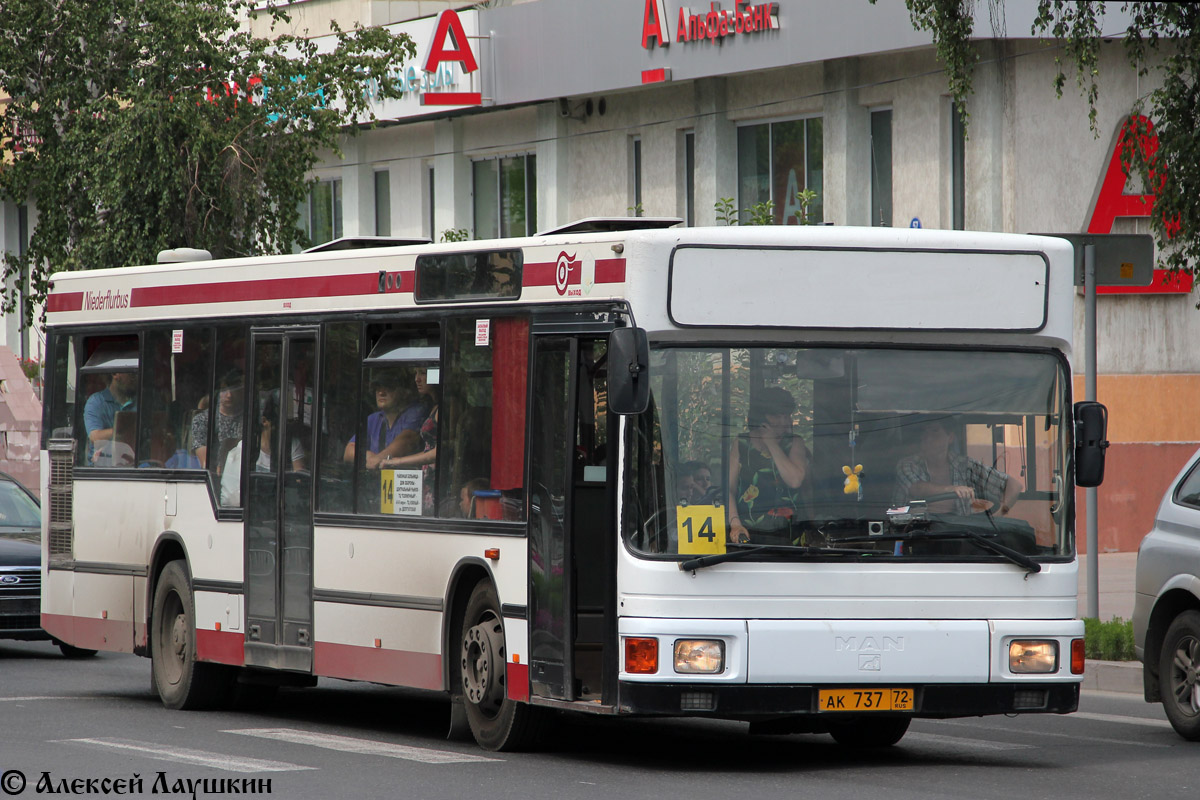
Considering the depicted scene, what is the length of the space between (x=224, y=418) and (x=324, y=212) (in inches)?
925

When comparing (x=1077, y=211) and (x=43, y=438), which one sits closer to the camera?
(x=43, y=438)

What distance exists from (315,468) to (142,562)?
2.42m

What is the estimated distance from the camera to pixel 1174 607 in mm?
12016

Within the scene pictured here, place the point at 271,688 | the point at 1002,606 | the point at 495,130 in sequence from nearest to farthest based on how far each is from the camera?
the point at 1002,606
the point at 271,688
the point at 495,130

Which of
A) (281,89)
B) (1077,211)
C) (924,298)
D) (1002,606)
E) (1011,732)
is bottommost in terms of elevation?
(1011,732)

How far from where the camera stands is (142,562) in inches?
571

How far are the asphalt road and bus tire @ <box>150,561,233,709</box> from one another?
18 cm

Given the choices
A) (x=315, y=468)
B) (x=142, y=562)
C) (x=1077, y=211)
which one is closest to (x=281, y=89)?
(x=1077, y=211)

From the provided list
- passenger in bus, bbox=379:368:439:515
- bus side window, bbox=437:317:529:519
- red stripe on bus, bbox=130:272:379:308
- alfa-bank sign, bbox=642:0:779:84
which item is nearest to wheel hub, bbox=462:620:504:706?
bus side window, bbox=437:317:529:519

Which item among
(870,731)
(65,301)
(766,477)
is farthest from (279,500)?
(766,477)

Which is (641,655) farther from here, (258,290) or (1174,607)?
(258,290)

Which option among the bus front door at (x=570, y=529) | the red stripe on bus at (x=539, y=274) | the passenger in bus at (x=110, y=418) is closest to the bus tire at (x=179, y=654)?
the passenger in bus at (x=110, y=418)

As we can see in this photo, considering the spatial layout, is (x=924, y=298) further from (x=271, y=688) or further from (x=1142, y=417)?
(x=1142, y=417)

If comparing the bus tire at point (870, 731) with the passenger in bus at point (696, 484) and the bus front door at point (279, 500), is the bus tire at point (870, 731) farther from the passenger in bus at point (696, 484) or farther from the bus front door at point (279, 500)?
the bus front door at point (279, 500)
